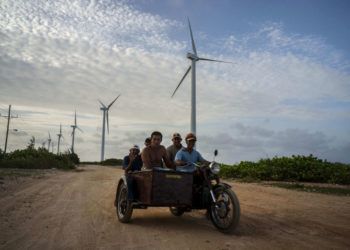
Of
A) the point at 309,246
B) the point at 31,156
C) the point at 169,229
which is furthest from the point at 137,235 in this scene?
the point at 31,156

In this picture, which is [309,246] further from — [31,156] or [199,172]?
[31,156]

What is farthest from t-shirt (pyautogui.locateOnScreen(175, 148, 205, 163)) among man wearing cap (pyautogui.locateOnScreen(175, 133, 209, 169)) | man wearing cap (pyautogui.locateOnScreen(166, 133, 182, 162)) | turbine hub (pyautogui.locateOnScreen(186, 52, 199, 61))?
turbine hub (pyautogui.locateOnScreen(186, 52, 199, 61))

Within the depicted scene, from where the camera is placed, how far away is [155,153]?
25.4 ft

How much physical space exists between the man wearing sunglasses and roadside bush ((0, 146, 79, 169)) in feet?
93.6

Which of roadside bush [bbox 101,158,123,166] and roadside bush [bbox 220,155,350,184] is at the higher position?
roadside bush [bbox 101,158,123,166]

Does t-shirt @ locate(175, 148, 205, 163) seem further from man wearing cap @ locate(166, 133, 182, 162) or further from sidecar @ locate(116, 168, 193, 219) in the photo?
man wearing cap @ locate(166, 133, 182, 162)

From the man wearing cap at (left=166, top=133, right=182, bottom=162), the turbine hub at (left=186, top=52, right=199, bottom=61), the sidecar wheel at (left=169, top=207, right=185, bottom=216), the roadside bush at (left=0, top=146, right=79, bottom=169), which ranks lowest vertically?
the sidecar wheel at (left=169, top=207, right=185, bottom=216)

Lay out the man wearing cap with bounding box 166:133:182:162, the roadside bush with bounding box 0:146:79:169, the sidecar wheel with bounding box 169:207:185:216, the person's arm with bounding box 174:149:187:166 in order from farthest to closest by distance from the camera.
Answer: the roadside bush with bounding box 0:146:79:169 → the man wearing cap with bounding box 166:133:182:162 → the sidecar wheel with bounding box 169:207:185:216 → the person's arm with bounding box 174:149:187:166

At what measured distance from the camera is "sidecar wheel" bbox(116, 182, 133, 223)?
7434 millimetres

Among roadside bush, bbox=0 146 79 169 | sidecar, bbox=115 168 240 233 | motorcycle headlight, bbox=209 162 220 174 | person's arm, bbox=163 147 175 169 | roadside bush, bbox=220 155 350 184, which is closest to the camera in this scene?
sidecar, bbox=115 168 240 233

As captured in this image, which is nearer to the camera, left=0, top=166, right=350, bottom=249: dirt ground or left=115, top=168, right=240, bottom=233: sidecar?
left=0, top=166, right=350, bottom=249: dirt ground

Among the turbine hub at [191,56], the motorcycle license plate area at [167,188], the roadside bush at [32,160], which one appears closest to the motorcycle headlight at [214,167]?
the motorcycle license plate area at [167,188]

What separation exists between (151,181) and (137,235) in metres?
0.93

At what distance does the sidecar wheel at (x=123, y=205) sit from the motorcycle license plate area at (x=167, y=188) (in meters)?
0.48
